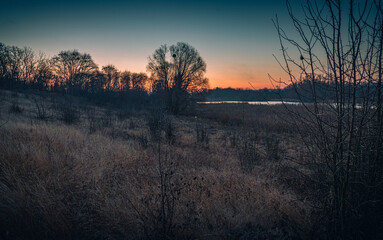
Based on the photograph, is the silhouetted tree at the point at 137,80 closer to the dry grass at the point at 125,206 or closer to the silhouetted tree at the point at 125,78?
the silhouetted tree at the point at 125,78

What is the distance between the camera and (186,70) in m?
25.0

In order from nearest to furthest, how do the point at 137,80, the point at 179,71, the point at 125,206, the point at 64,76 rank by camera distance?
the point at 125,206
the point at 179,71
the point at 64,76
the point at 137,80

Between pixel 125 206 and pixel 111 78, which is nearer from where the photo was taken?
pixel 125 206

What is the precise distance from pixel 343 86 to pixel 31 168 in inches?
193

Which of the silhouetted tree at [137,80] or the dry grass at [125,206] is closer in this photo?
the dry grass at [125,206]

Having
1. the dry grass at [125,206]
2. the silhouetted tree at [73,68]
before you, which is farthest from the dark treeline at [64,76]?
the dry grass at [125,206]

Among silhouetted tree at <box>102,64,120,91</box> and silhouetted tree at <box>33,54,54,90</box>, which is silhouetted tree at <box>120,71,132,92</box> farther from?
silhouetted tree at <box>33,54,54,90</box>

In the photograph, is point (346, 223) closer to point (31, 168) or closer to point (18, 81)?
point (31, 168)

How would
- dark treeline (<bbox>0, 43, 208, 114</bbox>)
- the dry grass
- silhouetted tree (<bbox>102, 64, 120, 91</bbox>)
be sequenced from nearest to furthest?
the dry grass → dark treeline (<bbox>0, 43, 208, 114</bbox>) → silhouetted tree (<bbox>102, 64, 120, 91</bbox>)

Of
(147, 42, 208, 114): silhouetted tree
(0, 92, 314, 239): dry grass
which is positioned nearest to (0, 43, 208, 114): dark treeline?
(147, 42, 208, 114): silhouetted tree

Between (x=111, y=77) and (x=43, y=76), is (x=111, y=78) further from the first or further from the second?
(x=43, y=76)

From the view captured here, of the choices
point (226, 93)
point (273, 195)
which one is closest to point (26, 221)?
point (273, 195)

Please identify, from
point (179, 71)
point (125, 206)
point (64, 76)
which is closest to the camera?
point (125, 206)

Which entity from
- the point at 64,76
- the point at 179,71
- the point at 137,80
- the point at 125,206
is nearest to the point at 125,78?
the point at 137,80
